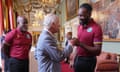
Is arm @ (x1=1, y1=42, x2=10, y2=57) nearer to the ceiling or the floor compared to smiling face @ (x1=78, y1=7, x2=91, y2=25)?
nearer to the floor

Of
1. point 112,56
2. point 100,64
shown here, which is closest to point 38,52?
point 100,64

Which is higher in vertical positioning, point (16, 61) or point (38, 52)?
point (38, 52)

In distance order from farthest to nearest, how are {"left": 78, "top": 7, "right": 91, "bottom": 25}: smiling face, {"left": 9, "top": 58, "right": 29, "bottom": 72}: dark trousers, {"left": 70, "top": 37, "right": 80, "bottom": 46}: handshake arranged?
{"left": 9, "top": 58, "right": 29, "bottom": 72}: dark trousers
{"left": 78, "top": 7, "right": 91, "bottom": 25}: smiling face
{"left": 70, "top": 37, "right": 80, "bottom": 46}: handshake

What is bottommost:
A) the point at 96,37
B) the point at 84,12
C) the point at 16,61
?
the point at 16,61

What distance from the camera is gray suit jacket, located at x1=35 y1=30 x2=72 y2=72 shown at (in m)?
2.49

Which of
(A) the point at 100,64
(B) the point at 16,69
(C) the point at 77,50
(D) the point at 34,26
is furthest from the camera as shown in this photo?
(D) the point at 34,26

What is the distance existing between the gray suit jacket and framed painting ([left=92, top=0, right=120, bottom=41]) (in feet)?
10.6

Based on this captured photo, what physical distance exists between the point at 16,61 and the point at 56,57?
1405mm

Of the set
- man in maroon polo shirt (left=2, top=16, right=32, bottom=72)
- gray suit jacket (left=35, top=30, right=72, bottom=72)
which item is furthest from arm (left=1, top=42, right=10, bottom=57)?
gray suit jacket (left=35, top=30, right=72, bottom=72)

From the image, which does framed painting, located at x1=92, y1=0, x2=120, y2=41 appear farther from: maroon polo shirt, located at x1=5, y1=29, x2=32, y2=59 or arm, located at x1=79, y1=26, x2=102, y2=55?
arm, located at x1=79, y1=26, x2=102, y2=55

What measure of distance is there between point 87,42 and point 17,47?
155cm

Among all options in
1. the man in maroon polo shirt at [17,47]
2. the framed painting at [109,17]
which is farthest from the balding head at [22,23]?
the framed painting at [109,17]

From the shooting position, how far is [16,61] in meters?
3.70

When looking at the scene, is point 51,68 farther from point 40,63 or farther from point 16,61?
point 16,61
